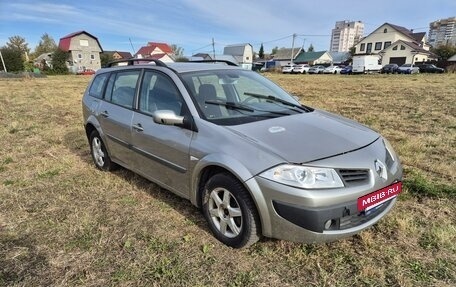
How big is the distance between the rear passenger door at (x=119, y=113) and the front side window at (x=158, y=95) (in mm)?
214

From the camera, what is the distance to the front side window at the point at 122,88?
407 centimetres

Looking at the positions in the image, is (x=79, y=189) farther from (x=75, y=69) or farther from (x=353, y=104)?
(x=75, y=69)

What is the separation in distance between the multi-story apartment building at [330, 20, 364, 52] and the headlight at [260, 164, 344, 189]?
97.8 metres

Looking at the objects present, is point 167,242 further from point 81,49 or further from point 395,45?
point 81,49

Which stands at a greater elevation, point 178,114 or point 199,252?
point 178,114

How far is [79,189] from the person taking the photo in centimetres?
433

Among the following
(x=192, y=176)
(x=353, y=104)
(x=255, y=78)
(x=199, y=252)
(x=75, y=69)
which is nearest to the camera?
(x=199, y=252)

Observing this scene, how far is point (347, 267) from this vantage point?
2658 mm

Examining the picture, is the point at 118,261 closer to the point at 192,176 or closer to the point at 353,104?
the point at 192,176

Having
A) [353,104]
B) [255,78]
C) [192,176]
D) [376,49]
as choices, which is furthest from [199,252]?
[376,49]

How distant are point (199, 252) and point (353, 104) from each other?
31.6 ft

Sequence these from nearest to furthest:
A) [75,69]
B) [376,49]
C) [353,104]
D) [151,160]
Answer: [151,160], [353,104], [75,69], [376,49]

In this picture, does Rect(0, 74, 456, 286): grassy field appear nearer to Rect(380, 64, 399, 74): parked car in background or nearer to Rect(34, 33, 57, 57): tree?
Rect(380, 64, 399, 74): parked car in background

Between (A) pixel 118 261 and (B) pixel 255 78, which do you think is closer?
(A) pixel 118 261
